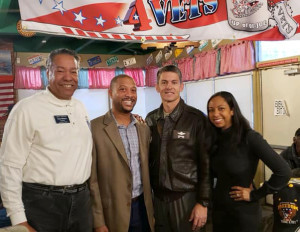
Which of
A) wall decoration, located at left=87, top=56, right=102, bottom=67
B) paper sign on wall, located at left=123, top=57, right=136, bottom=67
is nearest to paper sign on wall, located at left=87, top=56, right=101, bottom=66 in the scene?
wall decoration, located at left=87, top=56, right=102, bottom=67

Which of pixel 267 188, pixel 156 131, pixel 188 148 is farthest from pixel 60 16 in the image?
pixel 267 188

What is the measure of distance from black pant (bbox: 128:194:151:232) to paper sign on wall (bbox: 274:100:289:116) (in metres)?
3.61

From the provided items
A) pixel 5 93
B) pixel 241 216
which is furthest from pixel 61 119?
pixel 5 93

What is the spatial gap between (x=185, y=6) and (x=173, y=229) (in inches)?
81.2

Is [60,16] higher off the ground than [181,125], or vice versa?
[60,16]

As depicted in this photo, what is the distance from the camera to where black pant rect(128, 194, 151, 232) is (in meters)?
2.14

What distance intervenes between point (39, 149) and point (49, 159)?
79mm

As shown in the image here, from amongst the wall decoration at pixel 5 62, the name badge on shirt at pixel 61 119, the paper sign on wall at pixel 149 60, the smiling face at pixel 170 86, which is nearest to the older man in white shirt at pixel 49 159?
the name badge on shirt at pixel 61 119

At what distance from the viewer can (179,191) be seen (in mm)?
2115

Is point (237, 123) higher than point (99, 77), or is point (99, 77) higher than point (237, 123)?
point (99, 77)

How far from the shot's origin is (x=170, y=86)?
2.20 m

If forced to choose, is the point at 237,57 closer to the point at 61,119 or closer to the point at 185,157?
the point at 185,157

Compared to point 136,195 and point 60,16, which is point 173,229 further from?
point 60,16

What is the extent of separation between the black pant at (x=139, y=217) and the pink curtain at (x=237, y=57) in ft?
13.5
